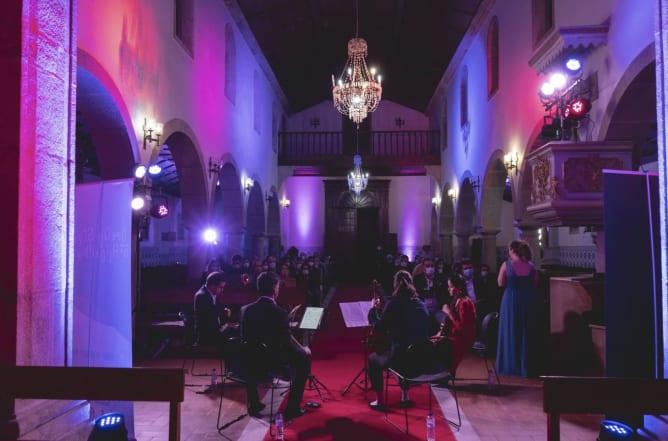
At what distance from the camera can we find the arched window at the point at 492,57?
12750 mm

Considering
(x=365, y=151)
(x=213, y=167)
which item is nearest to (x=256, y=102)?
(x=213, y=167)

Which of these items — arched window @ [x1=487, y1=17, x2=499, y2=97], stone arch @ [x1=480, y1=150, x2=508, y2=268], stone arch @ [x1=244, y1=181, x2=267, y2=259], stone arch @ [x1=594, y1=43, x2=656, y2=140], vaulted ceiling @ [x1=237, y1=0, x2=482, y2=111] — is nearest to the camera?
stone arch @ [x1=594, y1=43, x2=656, y2=140]

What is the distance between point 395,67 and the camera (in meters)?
20.0

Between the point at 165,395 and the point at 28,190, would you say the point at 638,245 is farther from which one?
the point at 28,190

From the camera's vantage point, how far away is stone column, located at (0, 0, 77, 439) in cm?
311

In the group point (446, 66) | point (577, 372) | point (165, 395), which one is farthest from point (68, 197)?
point (446, 66)

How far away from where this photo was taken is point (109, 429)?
316cm

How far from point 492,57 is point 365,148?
1024 cm

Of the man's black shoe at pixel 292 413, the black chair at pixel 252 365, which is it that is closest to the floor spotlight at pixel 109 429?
the black chair at pixel 252 365

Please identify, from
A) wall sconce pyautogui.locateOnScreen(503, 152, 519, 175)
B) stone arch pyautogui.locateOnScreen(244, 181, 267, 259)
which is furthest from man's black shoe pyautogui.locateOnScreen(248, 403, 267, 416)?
stone arch pyautogui.locateOnScreen(244, 181, 267, 259)

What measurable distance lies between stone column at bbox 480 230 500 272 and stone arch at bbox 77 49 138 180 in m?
9.25

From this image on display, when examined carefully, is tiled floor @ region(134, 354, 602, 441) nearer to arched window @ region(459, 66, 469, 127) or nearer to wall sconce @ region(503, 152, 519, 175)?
wall sconce @ region(503, 152, 519, 175)

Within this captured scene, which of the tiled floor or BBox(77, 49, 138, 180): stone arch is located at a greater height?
BBox(77, 49, 138, 180): stone arch

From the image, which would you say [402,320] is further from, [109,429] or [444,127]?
[444,127]
